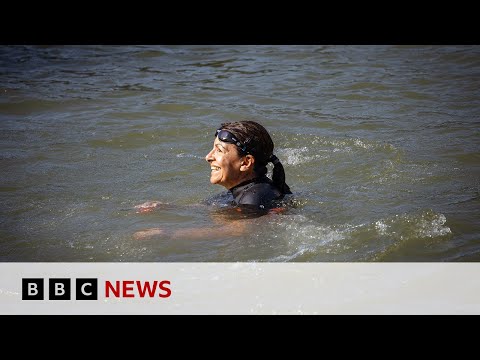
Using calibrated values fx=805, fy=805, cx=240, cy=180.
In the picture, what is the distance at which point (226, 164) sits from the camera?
6578 mm

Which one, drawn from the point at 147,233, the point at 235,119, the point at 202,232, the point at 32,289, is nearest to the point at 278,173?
the point at 202,232

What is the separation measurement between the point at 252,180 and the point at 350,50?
6.96 m

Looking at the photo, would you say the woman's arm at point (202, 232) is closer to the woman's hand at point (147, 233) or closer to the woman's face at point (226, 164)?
the woman's hand at point (147, 233)

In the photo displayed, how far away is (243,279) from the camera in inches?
219

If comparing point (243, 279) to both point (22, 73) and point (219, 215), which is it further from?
point (22, 73)

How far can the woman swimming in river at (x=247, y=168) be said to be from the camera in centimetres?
648

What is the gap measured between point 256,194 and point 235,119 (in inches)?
144

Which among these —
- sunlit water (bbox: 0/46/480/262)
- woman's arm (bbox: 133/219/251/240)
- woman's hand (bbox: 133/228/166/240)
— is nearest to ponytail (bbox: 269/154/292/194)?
sunlit water (bbox: 0/46/480/262)

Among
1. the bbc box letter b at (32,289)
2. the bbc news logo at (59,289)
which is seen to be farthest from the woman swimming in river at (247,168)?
the bbc box letter b at (32,289)

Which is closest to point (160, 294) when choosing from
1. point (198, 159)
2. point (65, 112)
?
point (198, 159)

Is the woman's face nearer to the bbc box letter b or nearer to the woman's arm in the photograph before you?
the woman's arm

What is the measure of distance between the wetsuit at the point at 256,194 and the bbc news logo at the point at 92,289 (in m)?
1.25

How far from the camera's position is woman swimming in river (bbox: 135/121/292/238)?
6480 millimetres

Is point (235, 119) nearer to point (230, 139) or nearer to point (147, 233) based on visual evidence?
point (230, 139)
